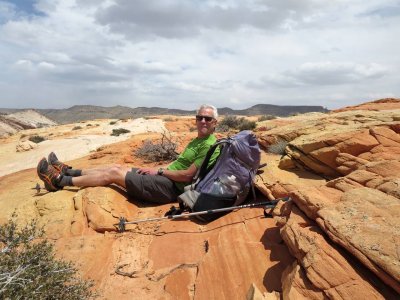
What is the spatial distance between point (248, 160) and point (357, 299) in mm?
2635

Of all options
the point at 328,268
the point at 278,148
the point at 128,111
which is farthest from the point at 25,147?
the point at 128,111

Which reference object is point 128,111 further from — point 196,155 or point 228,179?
point 228,179

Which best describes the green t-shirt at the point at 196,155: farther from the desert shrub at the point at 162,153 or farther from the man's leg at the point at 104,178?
the desert shrub at the point at 162,153

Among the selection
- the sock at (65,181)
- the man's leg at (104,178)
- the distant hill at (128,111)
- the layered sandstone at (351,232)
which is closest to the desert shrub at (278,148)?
the layered sandstone at (351,232)

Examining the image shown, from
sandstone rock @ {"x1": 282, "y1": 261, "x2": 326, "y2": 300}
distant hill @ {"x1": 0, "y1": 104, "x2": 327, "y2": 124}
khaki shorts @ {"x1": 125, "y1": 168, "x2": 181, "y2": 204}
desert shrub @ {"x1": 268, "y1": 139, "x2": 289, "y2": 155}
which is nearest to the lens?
sandstone rock @ {"x1": 282, "y1": 261, "x2": 326, "y2": 300}

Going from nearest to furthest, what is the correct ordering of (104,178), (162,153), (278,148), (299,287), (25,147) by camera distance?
(299,287) < (104,178) < (278,148) < (162,153) < (25,147)

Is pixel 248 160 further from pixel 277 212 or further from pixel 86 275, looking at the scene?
pixel 86 275

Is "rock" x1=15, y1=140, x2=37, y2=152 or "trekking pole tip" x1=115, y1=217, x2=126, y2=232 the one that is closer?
"trekking pole tip" x1=115, y1=217, x2=126, y2=232

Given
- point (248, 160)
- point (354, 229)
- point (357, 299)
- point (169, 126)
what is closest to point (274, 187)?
point (248, 160)

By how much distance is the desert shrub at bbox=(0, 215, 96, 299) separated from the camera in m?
2.63

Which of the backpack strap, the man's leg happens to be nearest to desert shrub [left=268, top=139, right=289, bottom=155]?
the backpack strap

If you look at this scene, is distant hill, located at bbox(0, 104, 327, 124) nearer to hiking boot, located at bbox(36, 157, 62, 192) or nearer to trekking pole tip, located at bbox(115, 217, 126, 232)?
hiking boot, located at bbox(36, 157, 62, 192)

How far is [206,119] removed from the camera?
532 centimetres

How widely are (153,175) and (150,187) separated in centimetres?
19
